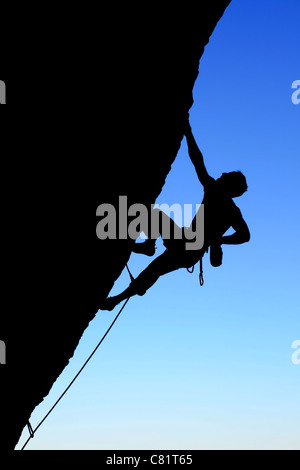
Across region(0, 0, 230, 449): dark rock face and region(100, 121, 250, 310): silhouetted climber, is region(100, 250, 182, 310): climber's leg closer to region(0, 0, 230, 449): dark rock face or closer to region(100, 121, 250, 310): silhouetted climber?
region(100, 121, 250, 310): silhouetted climber

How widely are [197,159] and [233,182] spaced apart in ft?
1.86

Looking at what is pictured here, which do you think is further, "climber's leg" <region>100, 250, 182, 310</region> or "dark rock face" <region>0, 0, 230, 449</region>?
"climber's leg" <region>100, 250, 182, 310</region>

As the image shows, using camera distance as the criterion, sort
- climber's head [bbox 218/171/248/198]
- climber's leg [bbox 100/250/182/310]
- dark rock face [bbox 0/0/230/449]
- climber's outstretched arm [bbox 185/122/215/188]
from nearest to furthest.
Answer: dark rock face [bbox 0/0/230/449] < climber's outstretched arm [bbox 185/122/215/188] < climber's head [bbox 218/171/248/198] < climber's leg [bbox 100/250/182/310]

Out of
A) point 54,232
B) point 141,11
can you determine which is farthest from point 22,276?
point 141,11

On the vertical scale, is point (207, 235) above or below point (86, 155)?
above

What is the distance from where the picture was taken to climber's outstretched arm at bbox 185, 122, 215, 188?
372cm

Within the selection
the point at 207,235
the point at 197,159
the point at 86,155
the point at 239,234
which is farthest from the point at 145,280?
the point at 86,155

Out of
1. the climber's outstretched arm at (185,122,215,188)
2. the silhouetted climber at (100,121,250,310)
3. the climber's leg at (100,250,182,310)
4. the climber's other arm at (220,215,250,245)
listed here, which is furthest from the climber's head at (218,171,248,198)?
the climber's leg at (100,250,182,310)

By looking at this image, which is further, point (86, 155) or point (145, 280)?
point (145, 280)

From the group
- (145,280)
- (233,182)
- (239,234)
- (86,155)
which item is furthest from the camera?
(145,280)

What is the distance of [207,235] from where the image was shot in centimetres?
478

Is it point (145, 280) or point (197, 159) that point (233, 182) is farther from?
point (145, 280)

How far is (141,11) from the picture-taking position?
7.38 feet
